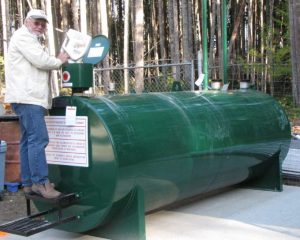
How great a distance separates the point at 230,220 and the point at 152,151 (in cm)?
117

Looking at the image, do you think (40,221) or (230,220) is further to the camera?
(230,220)

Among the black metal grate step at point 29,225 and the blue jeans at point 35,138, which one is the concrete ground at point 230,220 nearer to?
the black metal grate step at point 29,225

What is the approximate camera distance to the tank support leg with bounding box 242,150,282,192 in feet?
19.4

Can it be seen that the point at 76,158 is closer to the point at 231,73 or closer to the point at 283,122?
the point at 283,122

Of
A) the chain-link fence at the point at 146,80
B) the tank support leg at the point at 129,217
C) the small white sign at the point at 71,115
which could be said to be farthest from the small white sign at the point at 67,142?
the chain-link fence at the point at 146,80

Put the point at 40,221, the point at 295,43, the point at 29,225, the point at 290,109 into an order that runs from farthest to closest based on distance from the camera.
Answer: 1. the point at 295,43
2. the point at 290,109
3. the point at 40,221
4. the point at 29,225

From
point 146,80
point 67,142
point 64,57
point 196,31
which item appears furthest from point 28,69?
point 196,31

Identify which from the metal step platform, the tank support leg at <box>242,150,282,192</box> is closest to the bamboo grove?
the metal step platform

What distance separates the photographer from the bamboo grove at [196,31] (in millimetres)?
17047

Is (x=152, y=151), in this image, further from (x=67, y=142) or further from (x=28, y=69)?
(x=28, y=69)

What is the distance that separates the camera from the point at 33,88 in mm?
4016

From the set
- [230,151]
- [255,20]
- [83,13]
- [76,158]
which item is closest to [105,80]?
[83,13]

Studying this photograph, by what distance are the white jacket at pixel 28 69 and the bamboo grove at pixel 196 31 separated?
0.50m

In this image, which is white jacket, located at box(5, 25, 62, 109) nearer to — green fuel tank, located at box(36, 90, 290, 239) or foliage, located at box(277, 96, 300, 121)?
green fuel tank, located at box(36, 90, 290, 239)
